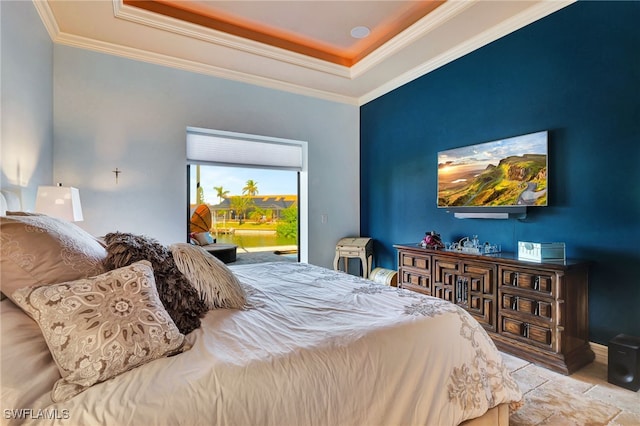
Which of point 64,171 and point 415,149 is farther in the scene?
point 415,149

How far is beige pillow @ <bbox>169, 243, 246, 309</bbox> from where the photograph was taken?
4.77 ft

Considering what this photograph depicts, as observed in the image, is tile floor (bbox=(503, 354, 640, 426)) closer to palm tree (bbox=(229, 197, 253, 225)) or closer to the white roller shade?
palm tree (bbox=(229, 197, 253, 225))

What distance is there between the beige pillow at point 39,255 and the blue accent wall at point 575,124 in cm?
326

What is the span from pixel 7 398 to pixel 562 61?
382 cm

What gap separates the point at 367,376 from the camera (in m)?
1.14

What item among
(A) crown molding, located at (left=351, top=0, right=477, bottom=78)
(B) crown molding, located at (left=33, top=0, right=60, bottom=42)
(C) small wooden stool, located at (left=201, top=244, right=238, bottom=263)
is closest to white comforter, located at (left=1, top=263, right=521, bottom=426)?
(C) small wooden stool, located at (left=201, top=244, right=238, bottom=263)

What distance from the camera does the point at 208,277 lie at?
58.9 inches

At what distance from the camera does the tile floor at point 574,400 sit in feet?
5.70

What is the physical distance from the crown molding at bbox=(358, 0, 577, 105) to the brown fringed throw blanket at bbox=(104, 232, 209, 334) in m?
3.51

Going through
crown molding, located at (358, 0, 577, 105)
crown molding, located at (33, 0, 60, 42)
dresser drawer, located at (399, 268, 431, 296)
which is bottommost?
dresser drawer, located at (399, 268, 431, 296)

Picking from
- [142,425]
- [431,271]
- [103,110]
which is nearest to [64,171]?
[103,110]

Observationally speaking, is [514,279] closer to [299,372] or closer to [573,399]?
[573,399]

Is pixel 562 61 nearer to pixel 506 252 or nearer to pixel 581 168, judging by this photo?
pixel 581 168

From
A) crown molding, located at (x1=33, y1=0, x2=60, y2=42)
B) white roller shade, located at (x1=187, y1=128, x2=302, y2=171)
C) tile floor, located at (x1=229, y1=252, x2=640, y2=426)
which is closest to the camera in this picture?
tile floor, located at (x1=229, y1=252, x2=640, y2=426)
